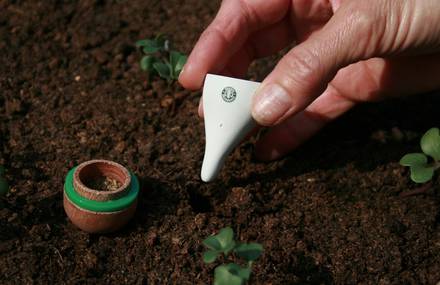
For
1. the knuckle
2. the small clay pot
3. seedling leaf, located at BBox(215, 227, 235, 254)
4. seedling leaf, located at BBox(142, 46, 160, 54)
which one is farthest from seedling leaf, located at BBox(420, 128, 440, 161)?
seedling leaf, located at BBox(142, 46, 160, 54)

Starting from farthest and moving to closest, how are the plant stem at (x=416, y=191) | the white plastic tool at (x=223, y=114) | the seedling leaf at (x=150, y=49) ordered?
the seedling leaf at (x=150, y=49) < the plant stem at (x=416, y=191) < the white plastic tool at (x=223, y=114)

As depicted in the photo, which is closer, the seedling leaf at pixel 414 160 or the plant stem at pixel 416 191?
the seedling leaf at pixel 414 160

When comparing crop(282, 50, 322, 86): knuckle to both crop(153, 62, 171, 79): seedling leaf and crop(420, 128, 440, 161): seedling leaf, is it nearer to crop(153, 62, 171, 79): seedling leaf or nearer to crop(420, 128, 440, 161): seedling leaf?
crop(420, 128, 440, 161): seedling leaf

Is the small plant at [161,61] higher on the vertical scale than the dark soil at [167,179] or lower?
higher

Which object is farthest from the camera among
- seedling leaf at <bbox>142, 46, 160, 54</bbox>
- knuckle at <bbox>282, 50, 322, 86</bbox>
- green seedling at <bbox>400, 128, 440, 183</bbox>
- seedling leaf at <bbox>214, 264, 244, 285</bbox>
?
seedling leaf at <bbox>142, 46, 160, 54</bbox>

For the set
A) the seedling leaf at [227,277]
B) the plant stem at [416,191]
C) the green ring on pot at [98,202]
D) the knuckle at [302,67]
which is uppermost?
the knuckle at [302,67]

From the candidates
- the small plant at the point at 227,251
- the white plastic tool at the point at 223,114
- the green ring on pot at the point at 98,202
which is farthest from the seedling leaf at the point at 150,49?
the small plant at the point at 227,251

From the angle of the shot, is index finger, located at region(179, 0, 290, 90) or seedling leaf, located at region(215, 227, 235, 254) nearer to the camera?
seedling leaf, located at region(215, 227, 235, 254)

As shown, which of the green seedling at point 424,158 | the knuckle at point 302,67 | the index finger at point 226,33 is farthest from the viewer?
the index finger at point 226,33

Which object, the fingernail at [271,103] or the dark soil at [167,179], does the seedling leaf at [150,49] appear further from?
the fingernail at [271,103]

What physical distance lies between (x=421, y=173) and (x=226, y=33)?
2.50ft

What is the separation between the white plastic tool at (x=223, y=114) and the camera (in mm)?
1854

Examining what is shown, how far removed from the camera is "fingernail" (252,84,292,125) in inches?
69.3

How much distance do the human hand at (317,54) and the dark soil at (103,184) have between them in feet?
1.28
